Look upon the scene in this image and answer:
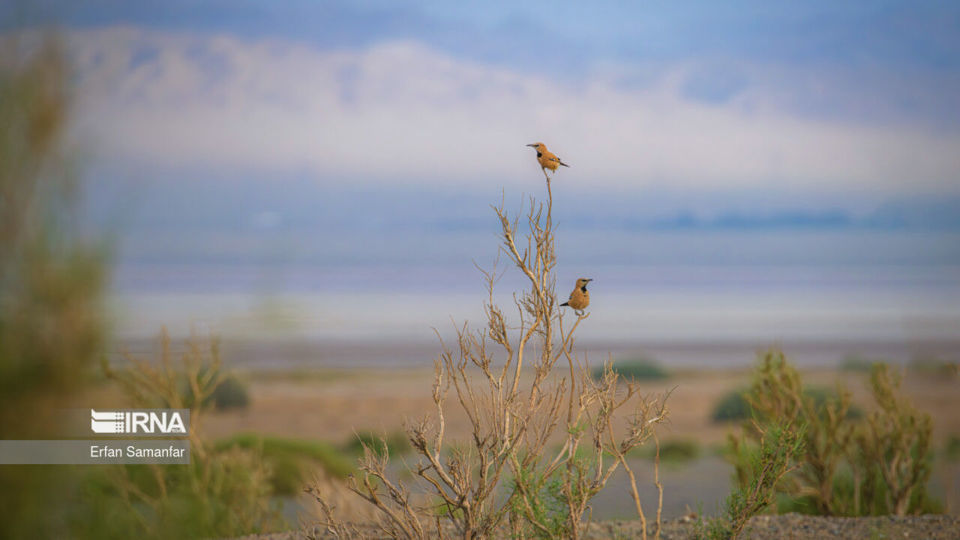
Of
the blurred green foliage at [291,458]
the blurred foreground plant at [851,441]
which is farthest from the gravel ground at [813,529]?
the blurred green foliage at [291,458]

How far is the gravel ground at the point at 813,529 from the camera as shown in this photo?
19.8ft

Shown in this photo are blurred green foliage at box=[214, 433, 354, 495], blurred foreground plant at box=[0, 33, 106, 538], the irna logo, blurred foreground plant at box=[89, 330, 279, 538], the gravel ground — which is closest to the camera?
blurred foreground plant at box=[0, 33, 106, 538]

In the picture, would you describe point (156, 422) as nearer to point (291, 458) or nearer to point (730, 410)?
point (291, 458)

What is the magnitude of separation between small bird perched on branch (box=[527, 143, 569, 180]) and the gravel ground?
300 cm

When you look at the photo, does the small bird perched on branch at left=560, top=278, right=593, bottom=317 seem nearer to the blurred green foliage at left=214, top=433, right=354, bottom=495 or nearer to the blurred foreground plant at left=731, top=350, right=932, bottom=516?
the blurred foreground plant at left=731, top=350, right=932, bottom=516

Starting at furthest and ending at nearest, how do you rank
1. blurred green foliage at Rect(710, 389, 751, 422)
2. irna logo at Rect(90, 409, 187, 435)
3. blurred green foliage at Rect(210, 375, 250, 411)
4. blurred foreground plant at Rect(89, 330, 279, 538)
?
blurred green foliage at Rect(210, 375, 250, 411), blurred green foliage at Rect(710, 389, 751, 422), irna logo at Rect(90, 409, 187, 435), blurred foreground plant at Rect(89, 330, 279, 538)

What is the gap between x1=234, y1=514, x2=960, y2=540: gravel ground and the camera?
6027 millimetres

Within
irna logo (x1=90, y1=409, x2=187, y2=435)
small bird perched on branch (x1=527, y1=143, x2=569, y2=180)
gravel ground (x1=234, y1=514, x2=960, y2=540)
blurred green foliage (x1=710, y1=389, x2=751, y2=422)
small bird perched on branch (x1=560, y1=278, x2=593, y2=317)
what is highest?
small bird perched on branch (x1=527, y1=143, x2=569, y2=180)

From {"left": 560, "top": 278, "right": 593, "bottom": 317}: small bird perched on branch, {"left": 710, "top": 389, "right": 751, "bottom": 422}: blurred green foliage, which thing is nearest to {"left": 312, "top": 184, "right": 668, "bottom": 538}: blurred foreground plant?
{"left": 560, "top": 278, "right": 593, "bottom": 317}: small bird perched on branch

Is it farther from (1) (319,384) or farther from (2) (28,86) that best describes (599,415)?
(1) (319,384)

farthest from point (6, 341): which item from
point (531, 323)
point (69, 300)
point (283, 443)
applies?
point (283, 443)

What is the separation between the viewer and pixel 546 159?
487 cm

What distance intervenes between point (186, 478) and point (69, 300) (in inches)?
173

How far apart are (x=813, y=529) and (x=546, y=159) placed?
390 cm
